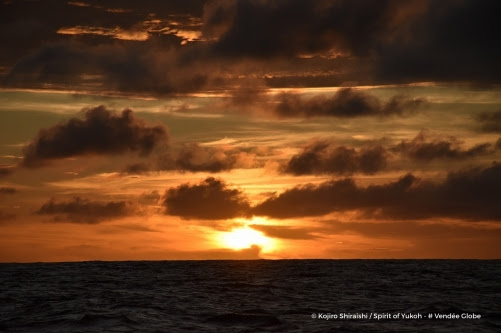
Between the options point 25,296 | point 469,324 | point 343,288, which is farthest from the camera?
point 343,288

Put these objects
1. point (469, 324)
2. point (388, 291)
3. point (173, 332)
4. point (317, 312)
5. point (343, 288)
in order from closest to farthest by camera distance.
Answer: point (173, 332) → point (469, 324) → point (317, 312) → point (388, 291) → point (343, 288)

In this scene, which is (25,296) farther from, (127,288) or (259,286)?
(259,286)

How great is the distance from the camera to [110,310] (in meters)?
43.0

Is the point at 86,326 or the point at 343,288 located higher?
the point at 343,288

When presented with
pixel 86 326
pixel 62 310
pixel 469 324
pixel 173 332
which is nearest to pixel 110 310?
pixel 62 310

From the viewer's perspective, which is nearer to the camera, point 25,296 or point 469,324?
point 469,324

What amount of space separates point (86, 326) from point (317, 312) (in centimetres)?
1349

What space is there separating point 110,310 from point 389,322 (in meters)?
16.5

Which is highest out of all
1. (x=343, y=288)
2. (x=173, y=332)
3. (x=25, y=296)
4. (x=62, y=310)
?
(x=343, y=288)

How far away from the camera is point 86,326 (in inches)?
1437

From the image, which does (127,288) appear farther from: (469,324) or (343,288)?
(469,324)

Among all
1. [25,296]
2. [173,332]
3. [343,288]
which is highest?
[343,288]

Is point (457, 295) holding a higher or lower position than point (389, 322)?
higher

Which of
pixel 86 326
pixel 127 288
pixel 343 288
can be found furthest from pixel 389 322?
pixel 127 288
